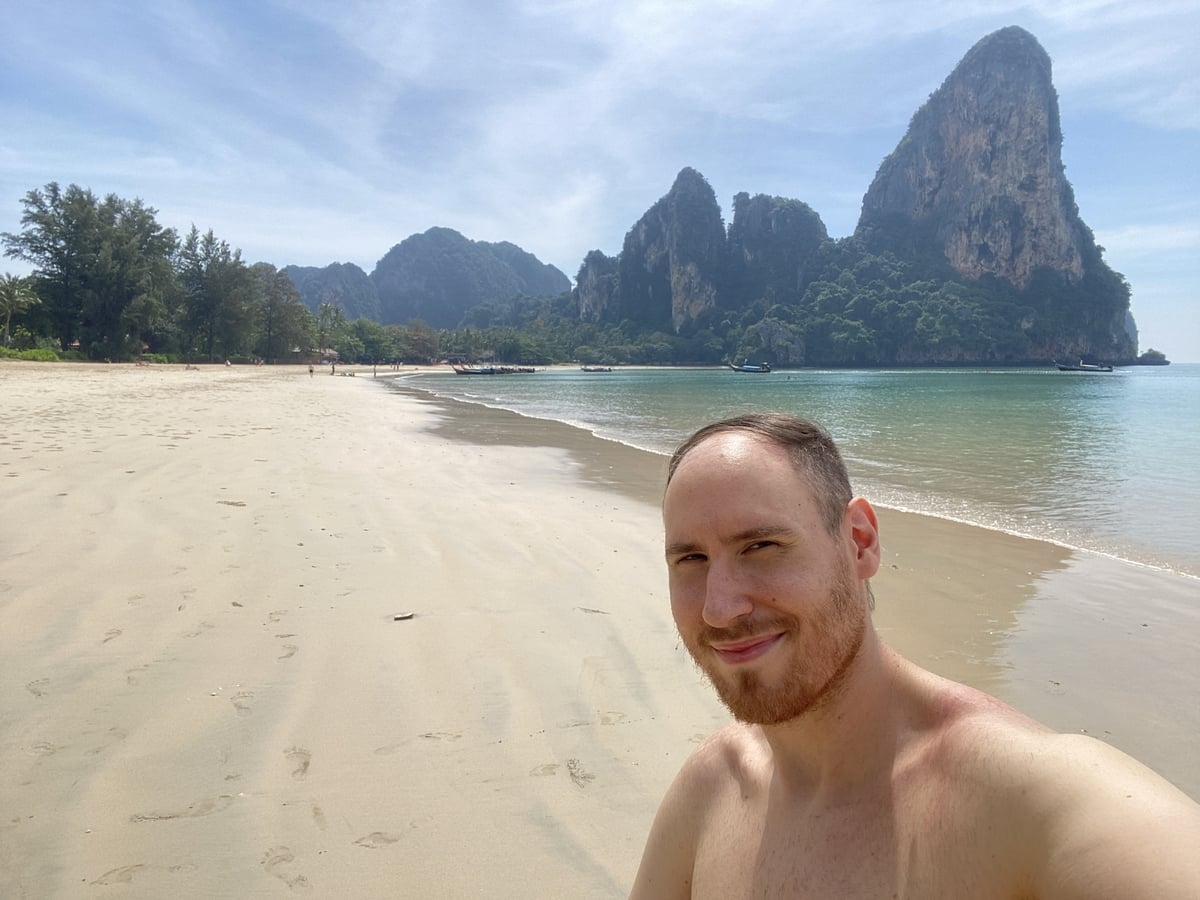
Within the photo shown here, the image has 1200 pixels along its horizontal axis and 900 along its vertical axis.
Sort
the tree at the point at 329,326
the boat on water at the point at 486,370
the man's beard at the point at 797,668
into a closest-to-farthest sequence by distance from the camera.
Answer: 1. the man's beard at the point at 797,668
2. the boat on water at the point at 486,370
3. the tree at the point at 329,326

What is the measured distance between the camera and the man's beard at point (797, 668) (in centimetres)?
111

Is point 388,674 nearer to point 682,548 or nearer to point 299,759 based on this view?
point 299,759

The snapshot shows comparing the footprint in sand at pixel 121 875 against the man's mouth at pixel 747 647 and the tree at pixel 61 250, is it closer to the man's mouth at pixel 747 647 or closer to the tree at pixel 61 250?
the man's mouth at pixel 747 647

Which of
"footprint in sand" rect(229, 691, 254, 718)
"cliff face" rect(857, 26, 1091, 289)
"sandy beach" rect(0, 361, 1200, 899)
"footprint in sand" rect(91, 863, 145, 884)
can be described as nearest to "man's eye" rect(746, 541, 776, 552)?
"sandy beach" rect(0, 361, 1200, 899)

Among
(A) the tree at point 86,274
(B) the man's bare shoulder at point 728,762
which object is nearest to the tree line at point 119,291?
(A) the tree at point 86,274

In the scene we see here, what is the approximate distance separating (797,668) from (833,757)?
162 mm

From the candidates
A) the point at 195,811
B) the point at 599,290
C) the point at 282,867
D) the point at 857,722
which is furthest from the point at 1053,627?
the point at 599,290

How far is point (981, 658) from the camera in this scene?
404cm

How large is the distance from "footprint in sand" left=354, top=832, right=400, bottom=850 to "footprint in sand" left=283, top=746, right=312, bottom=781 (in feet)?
1.41

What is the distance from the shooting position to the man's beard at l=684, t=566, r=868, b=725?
1.11 m

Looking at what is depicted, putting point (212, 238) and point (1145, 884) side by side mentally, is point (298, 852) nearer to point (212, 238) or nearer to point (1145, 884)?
point (1145, 884)

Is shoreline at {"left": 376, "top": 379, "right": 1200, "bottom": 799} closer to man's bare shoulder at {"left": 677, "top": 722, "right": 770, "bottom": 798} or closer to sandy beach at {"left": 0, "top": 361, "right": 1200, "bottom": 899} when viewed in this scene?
sandy beach at {"left": 0, "top": 361, "right": 1200, "bottom": 899}

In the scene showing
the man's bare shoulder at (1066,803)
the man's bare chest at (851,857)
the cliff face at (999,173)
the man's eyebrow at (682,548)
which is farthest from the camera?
the cliff face at (999,173)

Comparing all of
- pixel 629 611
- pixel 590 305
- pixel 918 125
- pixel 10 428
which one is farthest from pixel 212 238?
pixel 918 125
